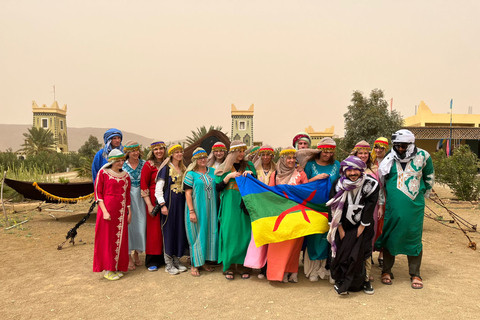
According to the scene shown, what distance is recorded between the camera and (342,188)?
129 inches

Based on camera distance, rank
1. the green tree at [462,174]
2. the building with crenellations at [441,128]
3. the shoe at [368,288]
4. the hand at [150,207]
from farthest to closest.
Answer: the building with crenellations at [441,128], the green tree at [462,174], the hand at [150,207], the shoe at [368,288]

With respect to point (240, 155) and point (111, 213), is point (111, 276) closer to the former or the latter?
point (111, 213)

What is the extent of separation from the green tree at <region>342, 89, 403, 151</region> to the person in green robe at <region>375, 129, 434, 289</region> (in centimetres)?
1276

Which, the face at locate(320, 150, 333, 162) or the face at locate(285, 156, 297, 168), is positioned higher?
the face at locate(320, 150, 333, 162)

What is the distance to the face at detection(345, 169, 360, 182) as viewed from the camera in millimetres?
3193

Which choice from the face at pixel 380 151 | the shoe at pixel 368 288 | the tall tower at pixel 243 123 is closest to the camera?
the shoe at pixel 368 288

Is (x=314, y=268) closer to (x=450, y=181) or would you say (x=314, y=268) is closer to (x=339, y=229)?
(x=339, y=229)

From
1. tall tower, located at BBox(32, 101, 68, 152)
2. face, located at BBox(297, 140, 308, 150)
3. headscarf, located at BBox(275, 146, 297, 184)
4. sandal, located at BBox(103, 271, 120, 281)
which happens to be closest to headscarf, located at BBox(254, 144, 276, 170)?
headscarf, located at BBox(275, 146, 297, 184)

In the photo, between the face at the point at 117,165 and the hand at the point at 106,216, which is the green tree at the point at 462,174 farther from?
the hand at the point at 106,216

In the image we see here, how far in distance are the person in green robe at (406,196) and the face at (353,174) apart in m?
0.62

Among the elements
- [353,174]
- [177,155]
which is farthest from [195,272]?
[353,174]

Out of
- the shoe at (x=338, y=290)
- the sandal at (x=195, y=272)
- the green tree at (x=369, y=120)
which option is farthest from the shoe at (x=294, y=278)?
the green tree at (x=369, y=120)

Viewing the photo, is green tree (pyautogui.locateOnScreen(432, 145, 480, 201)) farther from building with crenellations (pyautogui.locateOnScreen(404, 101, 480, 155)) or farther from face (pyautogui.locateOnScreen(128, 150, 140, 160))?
face (pyautogui.locateOnScreen(128, 150, 140, 160))

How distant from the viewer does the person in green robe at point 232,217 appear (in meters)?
3.83
